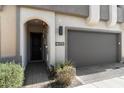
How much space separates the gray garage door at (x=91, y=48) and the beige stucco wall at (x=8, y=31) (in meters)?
3.51

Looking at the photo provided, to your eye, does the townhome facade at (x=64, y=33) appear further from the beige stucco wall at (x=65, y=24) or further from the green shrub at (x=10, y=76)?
the green shrub at (x=10, y=76)

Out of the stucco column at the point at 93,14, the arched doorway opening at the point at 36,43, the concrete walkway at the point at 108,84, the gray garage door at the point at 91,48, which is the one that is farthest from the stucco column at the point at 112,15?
the arched doorway opening at the point at 36,43

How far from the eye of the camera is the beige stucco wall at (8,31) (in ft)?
21.4

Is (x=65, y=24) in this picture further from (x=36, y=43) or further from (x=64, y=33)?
(x=36, y=43)

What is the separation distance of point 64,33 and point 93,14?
2304mm

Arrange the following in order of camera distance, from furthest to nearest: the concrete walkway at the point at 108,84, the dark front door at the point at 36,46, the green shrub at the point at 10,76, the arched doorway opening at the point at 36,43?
the dark front door at the point at 36,46 < the arched doorway opening at the point at 36,43 < the concrete walkway at the point at 108,84 < the green shrub at the point at 10,76

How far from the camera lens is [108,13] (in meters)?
9.80

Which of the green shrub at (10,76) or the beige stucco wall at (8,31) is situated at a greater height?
the beige stucco wall at (8,31)

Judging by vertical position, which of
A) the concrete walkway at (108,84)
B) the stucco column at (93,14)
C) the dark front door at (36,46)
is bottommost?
the concrete walkway at (108,84)

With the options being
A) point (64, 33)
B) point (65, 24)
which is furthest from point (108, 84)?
point (65, 24)

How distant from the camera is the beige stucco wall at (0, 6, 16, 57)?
6.51 m

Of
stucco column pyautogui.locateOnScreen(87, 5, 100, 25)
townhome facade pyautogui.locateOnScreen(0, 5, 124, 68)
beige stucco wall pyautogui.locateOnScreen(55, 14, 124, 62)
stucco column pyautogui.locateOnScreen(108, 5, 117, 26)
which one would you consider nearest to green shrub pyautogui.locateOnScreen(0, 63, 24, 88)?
townhome facade pyautogui.locateOnScreen(0, 5, 124, 68)

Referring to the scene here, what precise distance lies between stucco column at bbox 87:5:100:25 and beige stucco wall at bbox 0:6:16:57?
4.60m
